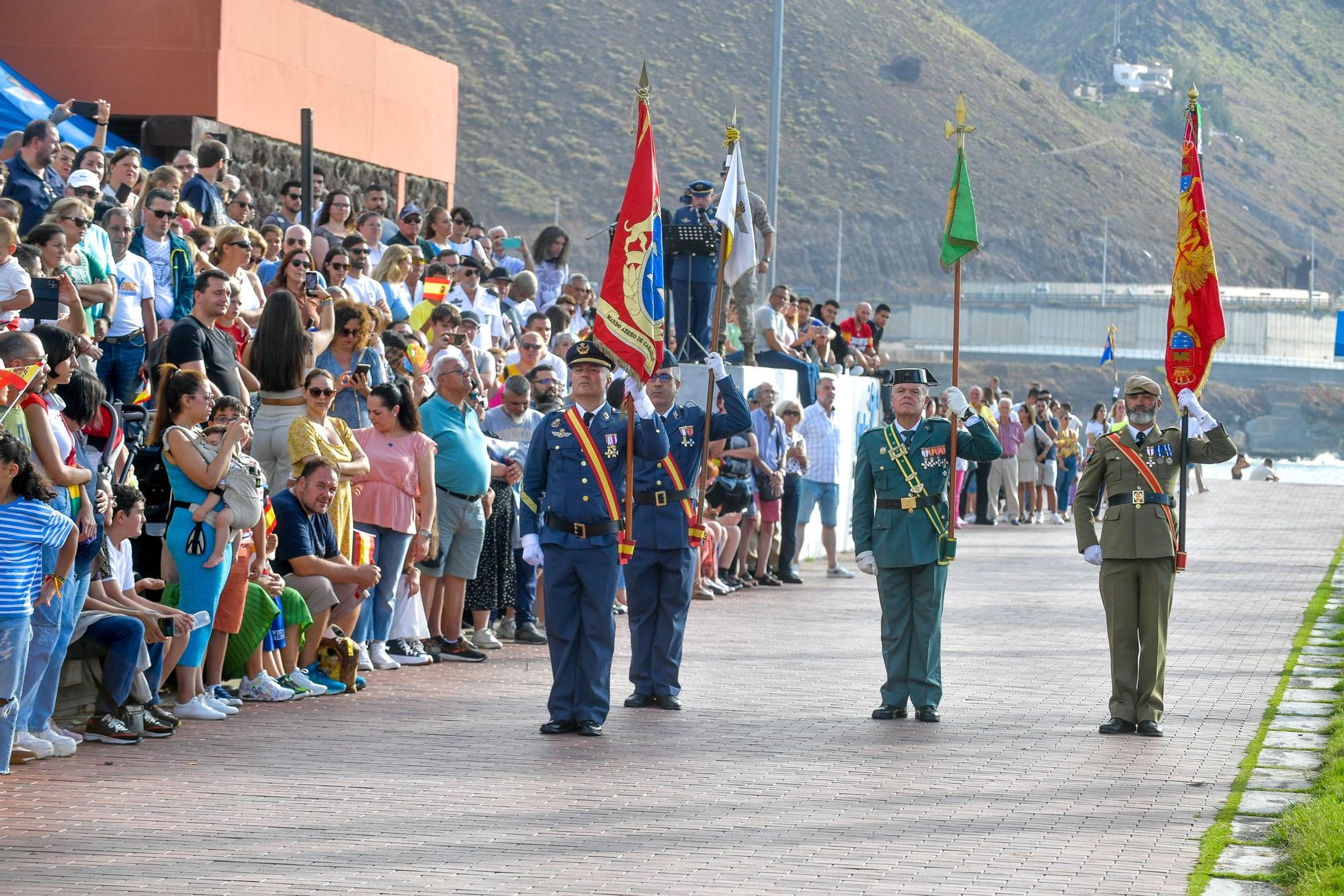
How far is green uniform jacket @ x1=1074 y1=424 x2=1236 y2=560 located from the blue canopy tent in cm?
1019

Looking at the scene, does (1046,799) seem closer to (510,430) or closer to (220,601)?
(220,601)

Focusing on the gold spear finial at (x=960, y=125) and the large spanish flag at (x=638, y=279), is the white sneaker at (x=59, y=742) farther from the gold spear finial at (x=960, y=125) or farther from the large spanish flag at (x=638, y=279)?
the gold spear finial at (x=960, y=125)

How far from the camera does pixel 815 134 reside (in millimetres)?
128375

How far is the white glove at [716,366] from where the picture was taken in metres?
12.1

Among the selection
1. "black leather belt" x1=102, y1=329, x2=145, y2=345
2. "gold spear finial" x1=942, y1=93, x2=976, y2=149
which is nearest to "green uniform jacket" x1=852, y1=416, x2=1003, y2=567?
"gold spear finial" x1=942, y1=93, x2=976, y2=149

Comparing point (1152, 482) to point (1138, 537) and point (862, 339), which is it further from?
point (862, 339)

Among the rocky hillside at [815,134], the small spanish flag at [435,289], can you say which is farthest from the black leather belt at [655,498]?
the rocky hillside at [815,134]

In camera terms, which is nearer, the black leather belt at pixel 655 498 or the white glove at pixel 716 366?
the black leather belt at pixel 655 498

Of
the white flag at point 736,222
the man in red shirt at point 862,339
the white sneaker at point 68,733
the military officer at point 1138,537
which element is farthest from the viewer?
the man in red shirt at point 862,339

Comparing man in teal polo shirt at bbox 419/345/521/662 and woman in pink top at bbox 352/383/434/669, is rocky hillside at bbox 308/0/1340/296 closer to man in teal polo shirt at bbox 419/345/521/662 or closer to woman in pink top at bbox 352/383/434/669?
man in teal polo shirt at bbox 419/345/521/662

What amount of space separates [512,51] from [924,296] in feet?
99.4

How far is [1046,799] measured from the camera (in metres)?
9.05

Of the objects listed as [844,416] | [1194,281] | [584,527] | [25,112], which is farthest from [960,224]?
[844,416]

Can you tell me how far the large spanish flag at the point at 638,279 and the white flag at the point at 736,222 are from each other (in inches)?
55.0
